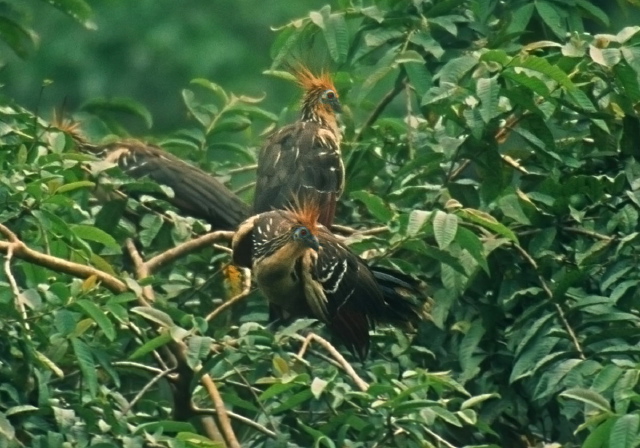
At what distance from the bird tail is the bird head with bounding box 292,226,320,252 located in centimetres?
23

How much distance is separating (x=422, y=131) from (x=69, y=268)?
1794 millimetres

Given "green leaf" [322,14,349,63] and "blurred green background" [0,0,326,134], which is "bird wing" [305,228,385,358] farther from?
"blurred green background" [0,0,326,134]

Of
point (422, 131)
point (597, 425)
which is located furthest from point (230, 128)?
point (597, 425)

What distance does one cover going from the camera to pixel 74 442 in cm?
311

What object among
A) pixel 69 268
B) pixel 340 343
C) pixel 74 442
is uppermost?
pixel 69 268

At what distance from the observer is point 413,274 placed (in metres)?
4.16

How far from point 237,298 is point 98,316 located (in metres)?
0.96

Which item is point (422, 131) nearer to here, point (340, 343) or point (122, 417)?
point (340, 343)

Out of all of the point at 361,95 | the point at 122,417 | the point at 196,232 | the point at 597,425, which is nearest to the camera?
the point at 597,425

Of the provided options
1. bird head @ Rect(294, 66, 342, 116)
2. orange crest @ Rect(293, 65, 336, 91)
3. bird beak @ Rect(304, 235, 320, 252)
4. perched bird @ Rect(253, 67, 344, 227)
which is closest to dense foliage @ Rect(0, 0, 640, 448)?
bird beak @ Rect(304, 235, 320, 252)

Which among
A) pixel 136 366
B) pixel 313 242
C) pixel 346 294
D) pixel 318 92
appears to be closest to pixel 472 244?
pixel 346 294

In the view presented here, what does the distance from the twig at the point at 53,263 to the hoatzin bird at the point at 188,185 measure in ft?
6.55

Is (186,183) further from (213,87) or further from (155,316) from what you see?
(155,316)

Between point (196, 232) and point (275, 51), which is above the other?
point (275, 51)
